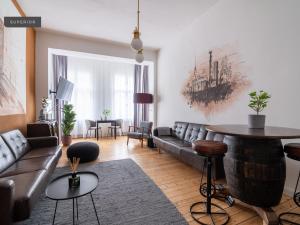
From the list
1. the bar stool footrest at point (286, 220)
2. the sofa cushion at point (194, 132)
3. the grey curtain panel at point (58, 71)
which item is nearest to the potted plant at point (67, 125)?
the grey curtain panel at point (58, 71)

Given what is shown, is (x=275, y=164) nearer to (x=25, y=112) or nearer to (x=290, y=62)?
(x=290, y=62)

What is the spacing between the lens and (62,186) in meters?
1.42

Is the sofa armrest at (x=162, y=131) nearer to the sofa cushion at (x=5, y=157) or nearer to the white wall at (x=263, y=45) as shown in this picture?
the white wall at (x=263, y=45)

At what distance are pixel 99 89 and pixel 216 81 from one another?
4.49 metres

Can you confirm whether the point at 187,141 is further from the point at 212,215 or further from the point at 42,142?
the point at 42,142

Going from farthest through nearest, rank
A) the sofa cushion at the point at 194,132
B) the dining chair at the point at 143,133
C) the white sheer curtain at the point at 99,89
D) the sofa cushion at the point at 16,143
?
the white sheer curtain at the point at 99,89 < the dining chair at the point at 143,133 < the sofa cushion at the point at 194,132 < the sofa cushion at the point at 16,143

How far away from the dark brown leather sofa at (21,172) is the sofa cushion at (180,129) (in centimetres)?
255

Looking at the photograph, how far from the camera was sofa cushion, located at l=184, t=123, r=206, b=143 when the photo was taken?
3037 millimetres

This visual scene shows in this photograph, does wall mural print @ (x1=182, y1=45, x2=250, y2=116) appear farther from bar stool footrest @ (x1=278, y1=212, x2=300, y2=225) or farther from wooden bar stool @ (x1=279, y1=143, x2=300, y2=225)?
bar stool footrest @ (x1=278, y1=212, x2=300, y2=225)

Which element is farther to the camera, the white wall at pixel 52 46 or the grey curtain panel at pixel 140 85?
the grey curtain panel at pixel 140 85

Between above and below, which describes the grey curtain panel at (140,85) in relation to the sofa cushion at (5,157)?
above

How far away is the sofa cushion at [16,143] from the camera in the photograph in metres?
2.18

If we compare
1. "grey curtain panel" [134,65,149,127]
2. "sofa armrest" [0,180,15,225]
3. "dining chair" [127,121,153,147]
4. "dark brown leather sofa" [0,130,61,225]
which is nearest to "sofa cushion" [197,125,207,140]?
"dining chair" [127,121,153,147]

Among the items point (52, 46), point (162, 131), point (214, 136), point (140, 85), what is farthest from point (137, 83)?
point (214, 136)
